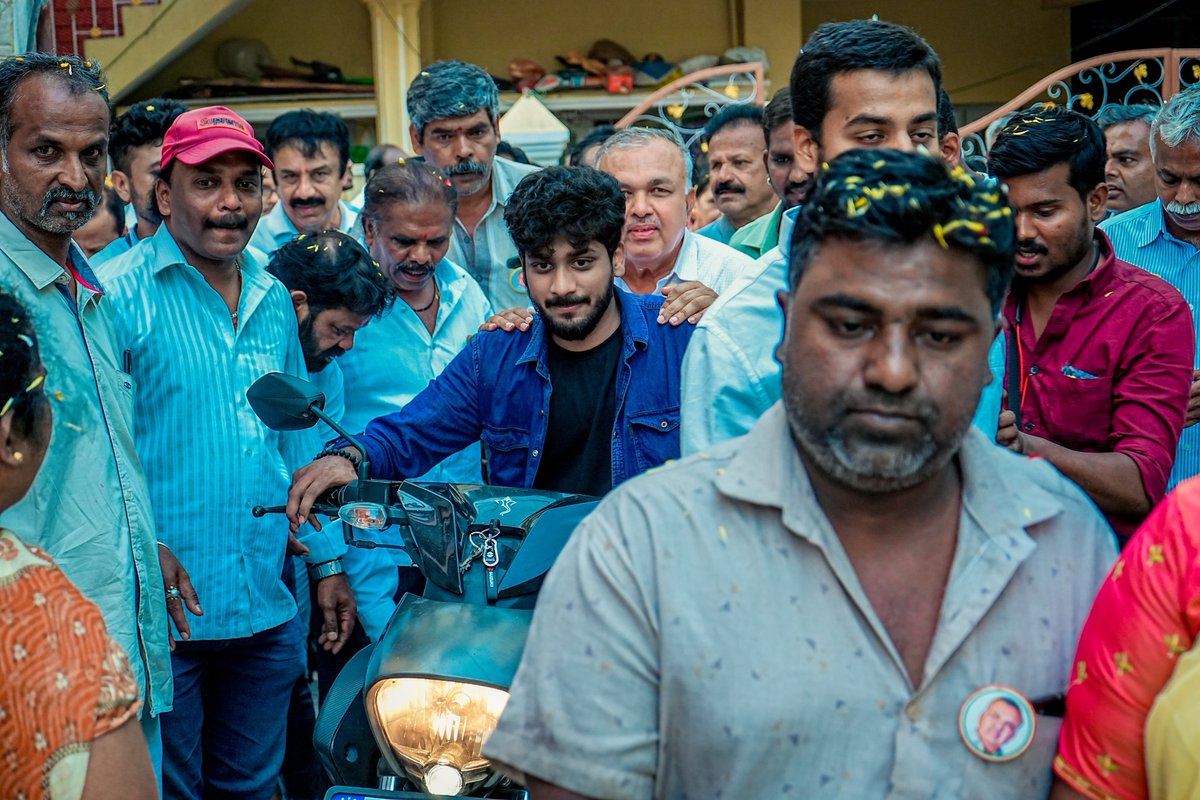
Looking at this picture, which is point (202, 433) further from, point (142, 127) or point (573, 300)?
point (142, 127)

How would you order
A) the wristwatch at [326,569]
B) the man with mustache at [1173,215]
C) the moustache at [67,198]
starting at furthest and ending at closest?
the man with mustache at [1173,215]
the wristwatch at [326,569]
the moustache at [67,198]

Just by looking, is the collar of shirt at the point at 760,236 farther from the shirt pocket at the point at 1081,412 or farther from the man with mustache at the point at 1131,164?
the man with mustache at the point at 1131,164

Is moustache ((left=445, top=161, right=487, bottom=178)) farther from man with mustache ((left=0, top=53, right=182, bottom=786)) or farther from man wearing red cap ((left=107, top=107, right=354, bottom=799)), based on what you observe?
man with mustache ((left=0, top=53, right=182, bottom=786))

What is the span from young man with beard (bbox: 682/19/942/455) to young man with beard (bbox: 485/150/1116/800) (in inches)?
20.4

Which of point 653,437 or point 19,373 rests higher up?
point 19,373

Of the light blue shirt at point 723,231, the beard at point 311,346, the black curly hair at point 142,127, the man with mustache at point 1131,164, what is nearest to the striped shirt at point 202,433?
the beard at point 311,346

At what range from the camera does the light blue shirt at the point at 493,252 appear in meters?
5.50

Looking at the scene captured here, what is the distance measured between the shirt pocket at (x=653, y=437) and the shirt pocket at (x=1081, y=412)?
0.88 meters

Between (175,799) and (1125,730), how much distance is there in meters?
2.88

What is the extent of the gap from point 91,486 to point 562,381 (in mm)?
1149

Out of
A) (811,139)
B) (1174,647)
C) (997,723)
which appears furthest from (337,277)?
(1174,647)

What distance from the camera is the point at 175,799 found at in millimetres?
3834

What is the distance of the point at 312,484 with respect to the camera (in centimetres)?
294

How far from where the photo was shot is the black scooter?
2.48m
